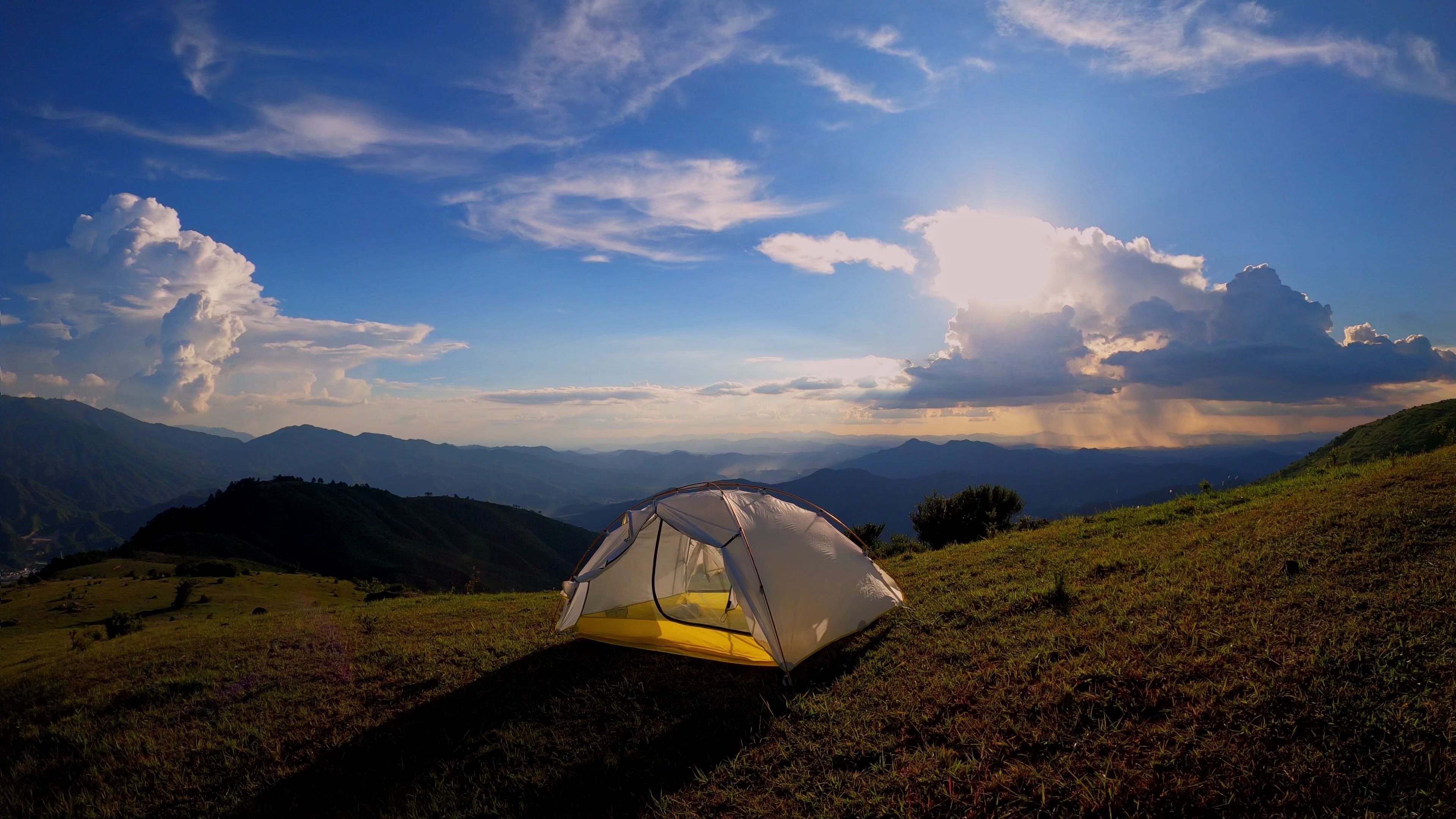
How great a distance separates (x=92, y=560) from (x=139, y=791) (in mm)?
70084

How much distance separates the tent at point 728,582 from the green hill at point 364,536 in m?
84.8

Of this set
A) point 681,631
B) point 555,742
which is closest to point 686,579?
point 681,631

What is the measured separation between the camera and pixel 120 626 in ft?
58.7

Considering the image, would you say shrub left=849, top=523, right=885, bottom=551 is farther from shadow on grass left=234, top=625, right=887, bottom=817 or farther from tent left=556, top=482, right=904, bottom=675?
shadow on grass left=234, top=625, right=887, bottom=817

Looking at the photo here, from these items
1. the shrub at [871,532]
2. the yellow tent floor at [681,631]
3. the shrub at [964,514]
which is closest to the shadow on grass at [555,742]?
the yellow tent floor at [681,631]

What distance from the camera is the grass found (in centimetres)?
538

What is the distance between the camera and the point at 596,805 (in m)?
6.25

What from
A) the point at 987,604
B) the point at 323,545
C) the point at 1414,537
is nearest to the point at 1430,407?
the point at 1414,537

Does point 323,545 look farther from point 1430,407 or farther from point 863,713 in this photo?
point 1430,407

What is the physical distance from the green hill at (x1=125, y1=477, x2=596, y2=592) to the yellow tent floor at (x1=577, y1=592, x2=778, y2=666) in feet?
278

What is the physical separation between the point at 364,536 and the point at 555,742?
→ 137 m

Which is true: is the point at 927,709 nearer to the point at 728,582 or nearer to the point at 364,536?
the point at 728,582

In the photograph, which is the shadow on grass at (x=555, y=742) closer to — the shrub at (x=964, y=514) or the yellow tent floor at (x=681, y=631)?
the yellow tent floor at (x=681, y=631)

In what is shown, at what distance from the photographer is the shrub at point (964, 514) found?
19828mm
